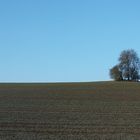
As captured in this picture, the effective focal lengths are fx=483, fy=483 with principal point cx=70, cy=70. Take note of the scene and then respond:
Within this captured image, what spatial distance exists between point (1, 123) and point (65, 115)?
16.9ft

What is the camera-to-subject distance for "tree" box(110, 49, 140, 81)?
99.0 m

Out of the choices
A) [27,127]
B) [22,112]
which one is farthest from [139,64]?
[27,127]

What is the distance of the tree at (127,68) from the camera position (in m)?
99.0

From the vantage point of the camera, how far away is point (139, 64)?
101562 millimetres

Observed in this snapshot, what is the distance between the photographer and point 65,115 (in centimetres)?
2575

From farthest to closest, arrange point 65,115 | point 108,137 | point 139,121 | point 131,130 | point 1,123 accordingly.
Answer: point 65,115 < point 139,121 < point 1,123 < point 131,130 < point 108,137

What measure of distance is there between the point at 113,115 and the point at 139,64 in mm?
76715

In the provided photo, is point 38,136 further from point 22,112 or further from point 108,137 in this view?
point 22,112

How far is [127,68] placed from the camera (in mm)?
100188

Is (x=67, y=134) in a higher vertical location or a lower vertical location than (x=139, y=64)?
lower

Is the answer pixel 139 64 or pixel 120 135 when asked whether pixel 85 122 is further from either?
pixel 139 64

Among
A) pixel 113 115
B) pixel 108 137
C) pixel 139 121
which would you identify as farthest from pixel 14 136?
pixel 113 115

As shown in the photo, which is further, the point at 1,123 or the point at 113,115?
the point at 113,115

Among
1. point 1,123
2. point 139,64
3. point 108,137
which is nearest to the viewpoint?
point 108,137
